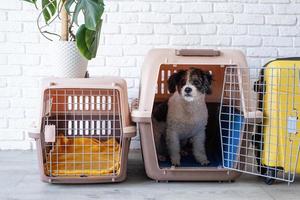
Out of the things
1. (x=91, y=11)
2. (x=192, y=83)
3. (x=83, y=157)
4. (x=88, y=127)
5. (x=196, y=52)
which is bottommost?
(x=83, y=157)

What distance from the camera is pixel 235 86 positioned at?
1.82 meters

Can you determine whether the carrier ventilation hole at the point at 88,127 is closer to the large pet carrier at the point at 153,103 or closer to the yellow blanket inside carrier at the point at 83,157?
the yellow blanket inside carrier at the point at 83,157

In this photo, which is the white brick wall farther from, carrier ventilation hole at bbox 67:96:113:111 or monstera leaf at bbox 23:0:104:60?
monstera leaf at bbox 23:0:104:60

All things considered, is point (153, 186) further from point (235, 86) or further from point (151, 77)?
point (235, 86)

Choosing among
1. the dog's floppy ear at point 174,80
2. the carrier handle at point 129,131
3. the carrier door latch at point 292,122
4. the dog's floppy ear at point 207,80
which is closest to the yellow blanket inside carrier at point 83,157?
the carrier handle at point 129,131

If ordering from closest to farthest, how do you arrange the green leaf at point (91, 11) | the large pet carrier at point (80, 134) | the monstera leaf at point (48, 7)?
the green leaf at point (91, 11)
the large pet carrier at point (80, 134)
the monstera leaf at point (48, 7)

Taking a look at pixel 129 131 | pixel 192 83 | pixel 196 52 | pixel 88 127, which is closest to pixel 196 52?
pixel 196 52

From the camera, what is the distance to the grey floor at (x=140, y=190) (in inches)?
61.1

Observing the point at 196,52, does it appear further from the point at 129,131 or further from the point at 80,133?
the point at 80,133

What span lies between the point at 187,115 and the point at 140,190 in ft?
1.48

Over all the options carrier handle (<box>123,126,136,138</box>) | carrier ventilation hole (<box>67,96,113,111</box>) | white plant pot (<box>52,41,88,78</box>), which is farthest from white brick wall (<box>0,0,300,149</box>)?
carrier handle (<box>123,126,136,138</box>)

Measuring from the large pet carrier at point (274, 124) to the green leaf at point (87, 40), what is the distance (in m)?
0.63

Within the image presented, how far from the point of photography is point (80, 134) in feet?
6.40

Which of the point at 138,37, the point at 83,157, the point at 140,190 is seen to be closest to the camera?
the point at 140,190
